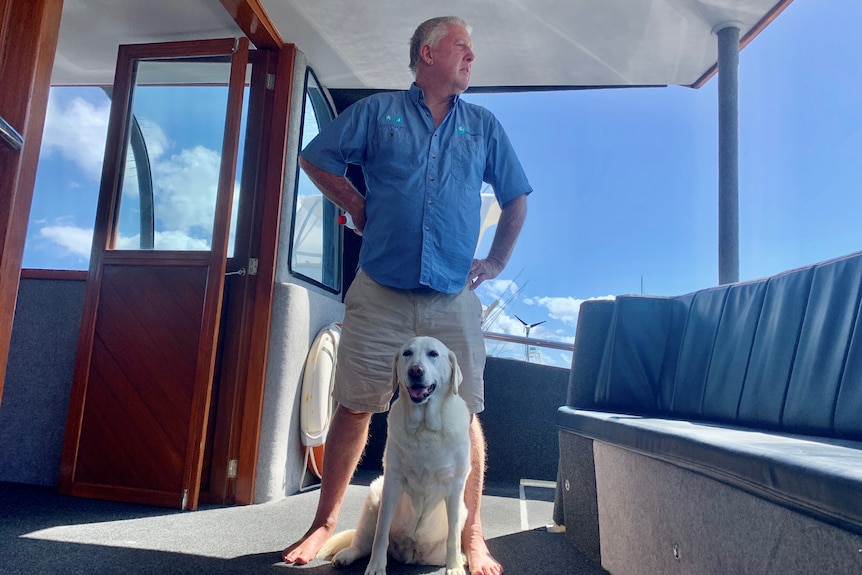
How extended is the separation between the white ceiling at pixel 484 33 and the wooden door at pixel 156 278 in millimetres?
258

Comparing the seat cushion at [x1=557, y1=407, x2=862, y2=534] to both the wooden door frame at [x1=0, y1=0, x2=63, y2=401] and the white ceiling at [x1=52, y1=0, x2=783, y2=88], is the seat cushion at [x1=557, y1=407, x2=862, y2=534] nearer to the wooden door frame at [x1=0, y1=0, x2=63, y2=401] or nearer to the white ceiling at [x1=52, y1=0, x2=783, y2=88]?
the wooden door frame at [x1=0, y1=0, x2=63, y2=401]

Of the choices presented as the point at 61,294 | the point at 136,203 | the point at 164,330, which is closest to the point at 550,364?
the point at 164,330

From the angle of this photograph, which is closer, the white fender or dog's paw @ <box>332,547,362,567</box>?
dog's paw @ <box>332,547,362,567</box>

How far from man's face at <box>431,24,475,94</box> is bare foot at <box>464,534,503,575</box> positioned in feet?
4.48

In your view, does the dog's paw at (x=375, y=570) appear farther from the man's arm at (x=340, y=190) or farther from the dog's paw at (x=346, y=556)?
the man's arm at (x=340, y=190)

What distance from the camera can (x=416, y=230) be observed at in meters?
1.69

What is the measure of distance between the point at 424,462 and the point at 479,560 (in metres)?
0.34

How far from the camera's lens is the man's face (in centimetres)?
178

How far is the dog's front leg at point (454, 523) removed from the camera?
4.98 ft

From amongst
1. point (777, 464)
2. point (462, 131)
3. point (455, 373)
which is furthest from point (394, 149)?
point (777, 464)

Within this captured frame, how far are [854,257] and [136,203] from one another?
2.96m

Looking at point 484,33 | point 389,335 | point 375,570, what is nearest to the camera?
point 375,570

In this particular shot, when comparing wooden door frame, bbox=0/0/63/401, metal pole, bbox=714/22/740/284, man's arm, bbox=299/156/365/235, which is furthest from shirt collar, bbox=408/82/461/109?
metal pole, bbox=714/22/740/284

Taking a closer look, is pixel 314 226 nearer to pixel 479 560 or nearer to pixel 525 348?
pixel 525 348
